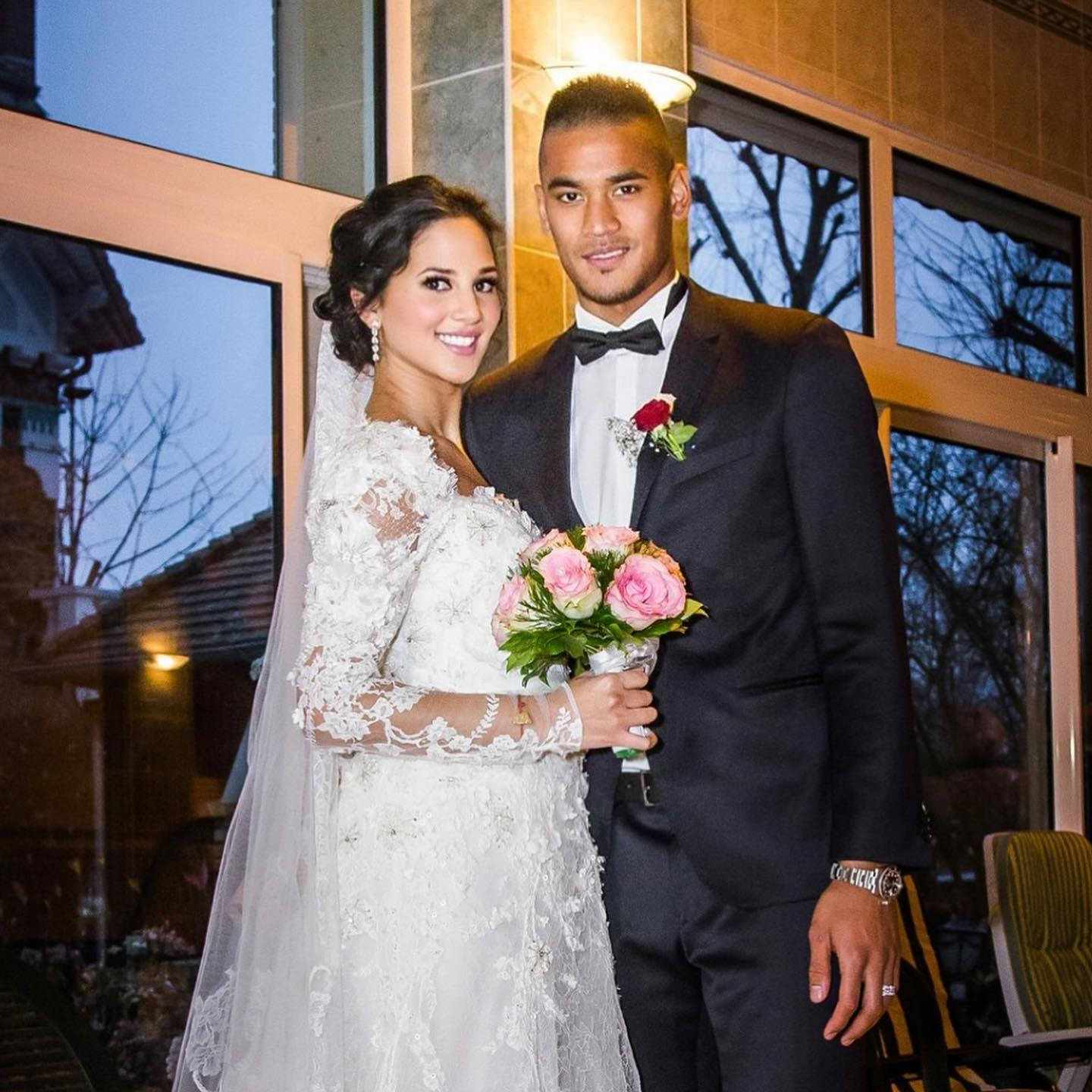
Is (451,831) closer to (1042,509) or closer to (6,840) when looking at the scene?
(6,840)

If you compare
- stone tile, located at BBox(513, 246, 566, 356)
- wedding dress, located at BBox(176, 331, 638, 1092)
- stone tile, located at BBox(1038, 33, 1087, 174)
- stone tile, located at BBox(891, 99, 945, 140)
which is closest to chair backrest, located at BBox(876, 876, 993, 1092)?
stone tile, located at BBox(513, 246, 566, 356)

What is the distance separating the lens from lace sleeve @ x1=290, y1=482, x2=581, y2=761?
2561 millimetres

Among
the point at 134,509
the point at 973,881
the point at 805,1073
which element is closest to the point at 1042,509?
the point at 973,881

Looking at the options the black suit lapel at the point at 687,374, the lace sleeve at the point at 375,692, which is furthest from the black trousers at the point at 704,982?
the black suit lapel at the point at 687,374

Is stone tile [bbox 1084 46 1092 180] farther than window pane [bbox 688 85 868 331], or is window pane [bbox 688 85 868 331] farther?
stone tile [bbox 1084 46 1092 180]

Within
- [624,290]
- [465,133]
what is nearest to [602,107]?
[624,290]

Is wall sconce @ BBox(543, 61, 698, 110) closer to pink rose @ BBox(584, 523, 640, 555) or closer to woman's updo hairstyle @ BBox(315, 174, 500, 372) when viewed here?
woman's updo hairstyle @ BBox(315, 174, 500, 372)

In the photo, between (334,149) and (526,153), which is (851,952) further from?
(334,149)

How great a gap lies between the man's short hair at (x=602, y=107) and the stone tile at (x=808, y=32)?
3112mm

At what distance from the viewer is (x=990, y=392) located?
6.61 meters

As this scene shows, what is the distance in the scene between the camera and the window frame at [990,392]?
6.09m

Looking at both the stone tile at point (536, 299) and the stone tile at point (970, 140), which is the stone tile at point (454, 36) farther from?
the stone tile at point (970, 140)

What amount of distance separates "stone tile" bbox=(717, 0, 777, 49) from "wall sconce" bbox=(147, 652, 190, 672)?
2828mm

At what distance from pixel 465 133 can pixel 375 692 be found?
2137 millimetres
